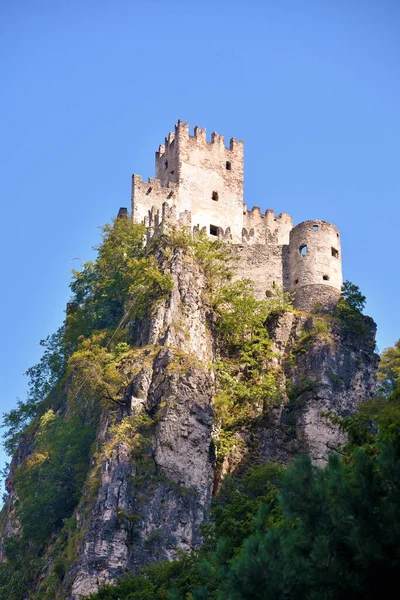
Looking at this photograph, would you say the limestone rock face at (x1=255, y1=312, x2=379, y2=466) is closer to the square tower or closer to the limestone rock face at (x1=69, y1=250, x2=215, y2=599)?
the limestone rock face at (x1=69, y1=250, x2=215, y2=599)

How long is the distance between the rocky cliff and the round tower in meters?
1.14

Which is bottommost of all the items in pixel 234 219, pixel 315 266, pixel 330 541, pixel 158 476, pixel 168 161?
pixel 330 541

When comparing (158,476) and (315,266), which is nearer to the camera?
(158,476)

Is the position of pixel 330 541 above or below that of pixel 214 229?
below

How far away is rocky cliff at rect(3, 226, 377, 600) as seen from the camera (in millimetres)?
34375

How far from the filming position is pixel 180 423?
37.2 m

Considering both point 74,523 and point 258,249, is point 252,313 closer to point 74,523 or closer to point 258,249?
point 258,249

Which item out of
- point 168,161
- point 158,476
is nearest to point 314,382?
point 158,476

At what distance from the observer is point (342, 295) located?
46.1 meters

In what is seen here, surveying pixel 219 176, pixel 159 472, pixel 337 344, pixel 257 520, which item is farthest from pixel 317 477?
pixel 219 176

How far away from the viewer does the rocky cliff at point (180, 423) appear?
3438 cm

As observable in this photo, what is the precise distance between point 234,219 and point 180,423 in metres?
18.6

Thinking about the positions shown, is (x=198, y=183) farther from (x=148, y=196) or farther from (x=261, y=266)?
(x=261, y=266)

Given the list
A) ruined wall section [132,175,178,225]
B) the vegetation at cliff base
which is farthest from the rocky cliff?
the vegetation at cliff base
